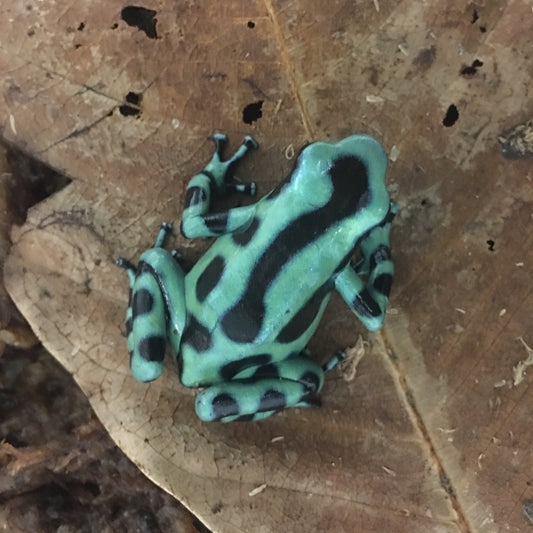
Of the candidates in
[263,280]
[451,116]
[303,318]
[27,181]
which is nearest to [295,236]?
[263,280]

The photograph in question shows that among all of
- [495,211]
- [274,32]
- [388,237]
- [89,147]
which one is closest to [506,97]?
[495,211]

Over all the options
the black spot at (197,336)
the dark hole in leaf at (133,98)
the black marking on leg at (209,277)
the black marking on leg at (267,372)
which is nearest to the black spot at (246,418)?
the black marking on leg at (267,372)

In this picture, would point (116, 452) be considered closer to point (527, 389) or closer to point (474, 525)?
point (474, 525)

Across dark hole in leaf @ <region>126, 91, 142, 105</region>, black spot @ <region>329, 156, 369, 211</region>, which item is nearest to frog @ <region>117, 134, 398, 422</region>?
black spot @ <region>329, 156, 369, 211</region>

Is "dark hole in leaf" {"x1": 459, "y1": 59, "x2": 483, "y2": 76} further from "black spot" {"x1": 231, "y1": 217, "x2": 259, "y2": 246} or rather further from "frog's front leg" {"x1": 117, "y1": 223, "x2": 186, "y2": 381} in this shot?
"frog's front leg" {"x1": 117, "y1": 223, "x2": 186, "y2": 381}

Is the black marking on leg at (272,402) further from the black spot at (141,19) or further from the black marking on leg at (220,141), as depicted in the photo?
the black spot at (141,19)
